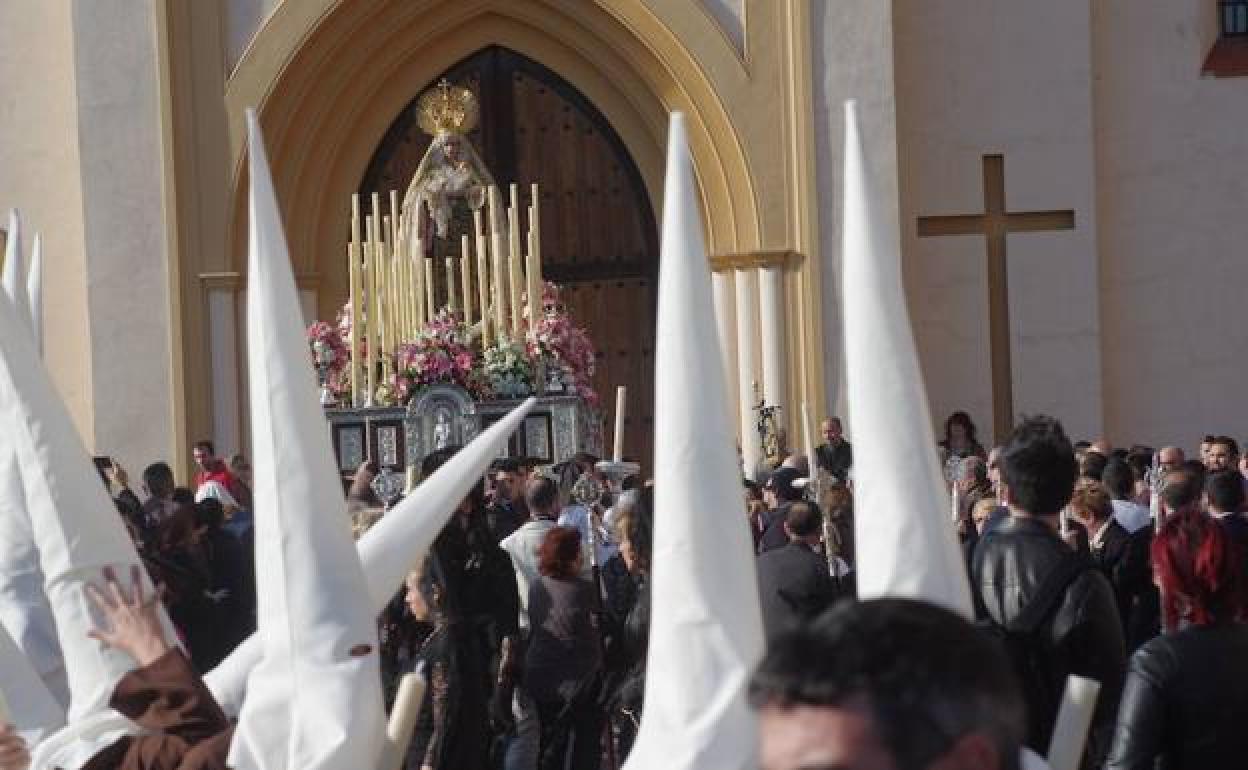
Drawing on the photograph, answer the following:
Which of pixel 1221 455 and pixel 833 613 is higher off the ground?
pixel 833 613

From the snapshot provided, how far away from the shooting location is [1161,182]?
2186cm

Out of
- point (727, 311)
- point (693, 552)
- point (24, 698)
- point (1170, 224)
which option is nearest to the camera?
point (693, 552)

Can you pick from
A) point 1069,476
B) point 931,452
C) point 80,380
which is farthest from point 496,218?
point 931,452

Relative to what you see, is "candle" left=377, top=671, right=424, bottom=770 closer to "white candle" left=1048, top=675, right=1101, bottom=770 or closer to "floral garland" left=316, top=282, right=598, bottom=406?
"white candle" left=1048, top=675, right=1101, bottom=770

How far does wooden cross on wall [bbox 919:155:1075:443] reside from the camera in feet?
70.2

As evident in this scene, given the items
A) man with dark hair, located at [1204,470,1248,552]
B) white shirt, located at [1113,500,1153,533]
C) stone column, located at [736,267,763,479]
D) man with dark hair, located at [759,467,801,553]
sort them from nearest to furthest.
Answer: man with dark hair, located at [1204,470,1248,552] < white shirt, located at [1113,500,1153,533] < man with dark hair, located at [759,467,801,553] < stone column, located at [736,267,763,479]

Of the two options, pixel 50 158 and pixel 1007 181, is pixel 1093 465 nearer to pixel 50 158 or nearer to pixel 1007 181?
pixel 1007 181

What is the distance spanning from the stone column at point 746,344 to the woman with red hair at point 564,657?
10088mm

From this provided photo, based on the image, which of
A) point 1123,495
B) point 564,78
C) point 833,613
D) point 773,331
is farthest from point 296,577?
point 564,78

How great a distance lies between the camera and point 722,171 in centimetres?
2103

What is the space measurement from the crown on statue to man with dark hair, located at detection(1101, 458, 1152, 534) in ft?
36.1

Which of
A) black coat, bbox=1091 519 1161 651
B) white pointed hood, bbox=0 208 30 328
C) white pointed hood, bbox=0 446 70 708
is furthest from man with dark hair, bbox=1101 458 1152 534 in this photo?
white pointed hood, bbox=0 446 70 708

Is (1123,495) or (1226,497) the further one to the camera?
(1123,495)

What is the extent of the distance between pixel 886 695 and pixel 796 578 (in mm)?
6613
